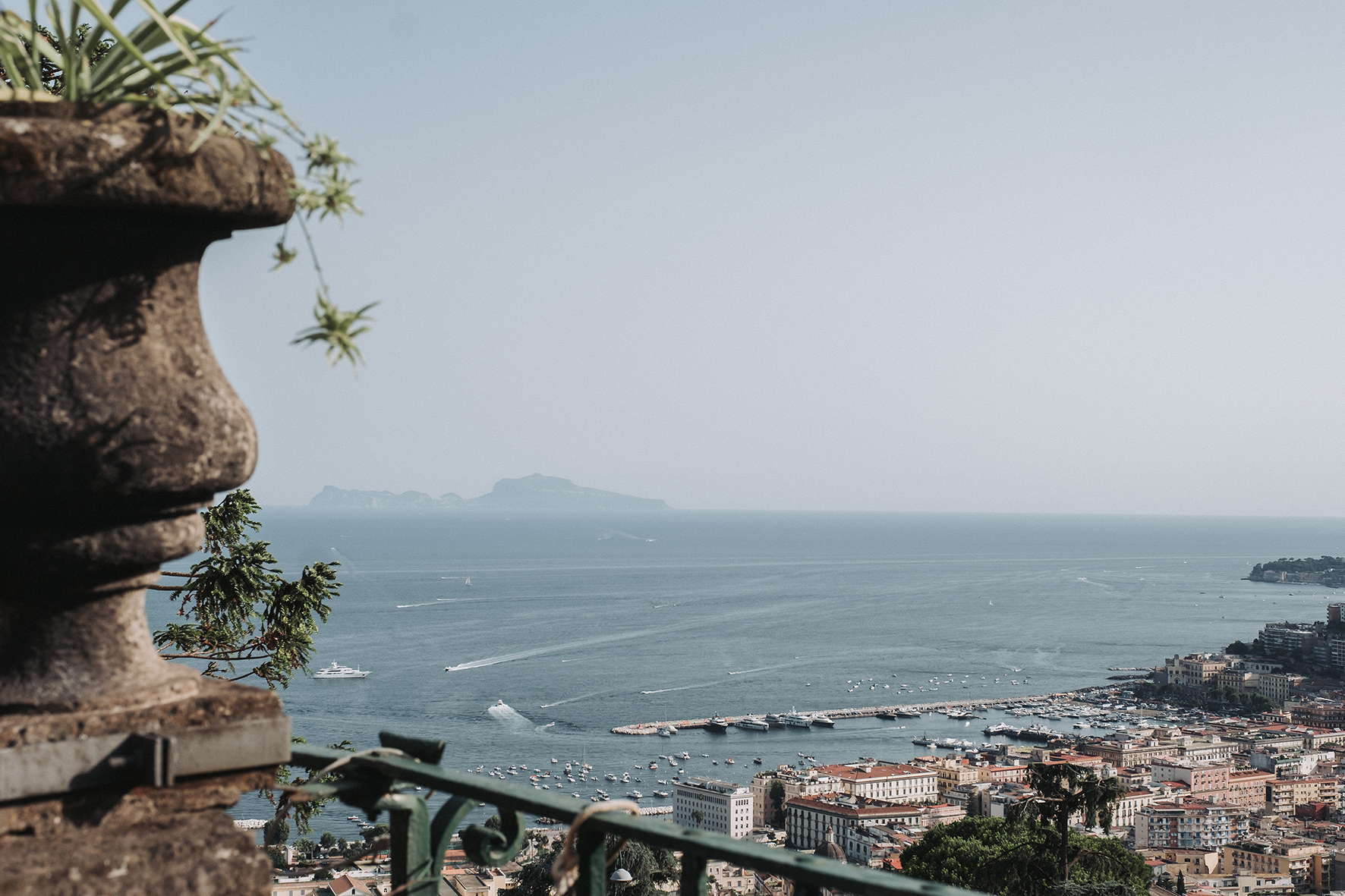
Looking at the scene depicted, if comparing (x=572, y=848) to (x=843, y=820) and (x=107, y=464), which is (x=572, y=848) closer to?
(x=107, y=464)

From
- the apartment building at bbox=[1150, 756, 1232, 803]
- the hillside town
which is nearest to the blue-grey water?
the hillside town

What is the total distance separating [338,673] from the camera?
61000 millimetres

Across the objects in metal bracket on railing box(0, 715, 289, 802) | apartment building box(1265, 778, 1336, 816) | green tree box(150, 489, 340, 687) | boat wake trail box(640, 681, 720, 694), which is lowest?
apartment building box(1265, 778, 1336, 816)

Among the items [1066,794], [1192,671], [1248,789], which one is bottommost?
[1248,789]

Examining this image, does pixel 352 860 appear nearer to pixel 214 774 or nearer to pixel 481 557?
pixel 214 774

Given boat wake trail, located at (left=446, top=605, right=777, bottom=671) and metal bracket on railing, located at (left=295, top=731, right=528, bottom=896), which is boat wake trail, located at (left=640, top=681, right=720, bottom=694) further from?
metal bracket on railing, located at (left=295, top=731, right=528, bottom=896)

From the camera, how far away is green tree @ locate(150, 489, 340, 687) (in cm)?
737

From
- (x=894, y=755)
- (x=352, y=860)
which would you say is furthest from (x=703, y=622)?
(x=352, y=860)

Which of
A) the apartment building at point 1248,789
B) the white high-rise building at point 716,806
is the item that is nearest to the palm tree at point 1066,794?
the white high-rise building at point 716,806

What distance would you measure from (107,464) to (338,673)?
62.0 meters

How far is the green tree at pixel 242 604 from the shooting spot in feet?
24.2

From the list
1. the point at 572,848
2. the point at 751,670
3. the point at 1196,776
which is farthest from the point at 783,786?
the point at 572,848

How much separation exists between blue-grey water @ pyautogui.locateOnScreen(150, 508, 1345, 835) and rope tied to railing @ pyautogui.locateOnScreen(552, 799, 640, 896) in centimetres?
1744

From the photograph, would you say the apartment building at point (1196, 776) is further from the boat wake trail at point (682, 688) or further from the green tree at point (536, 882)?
the green tree at point (536, 882)
